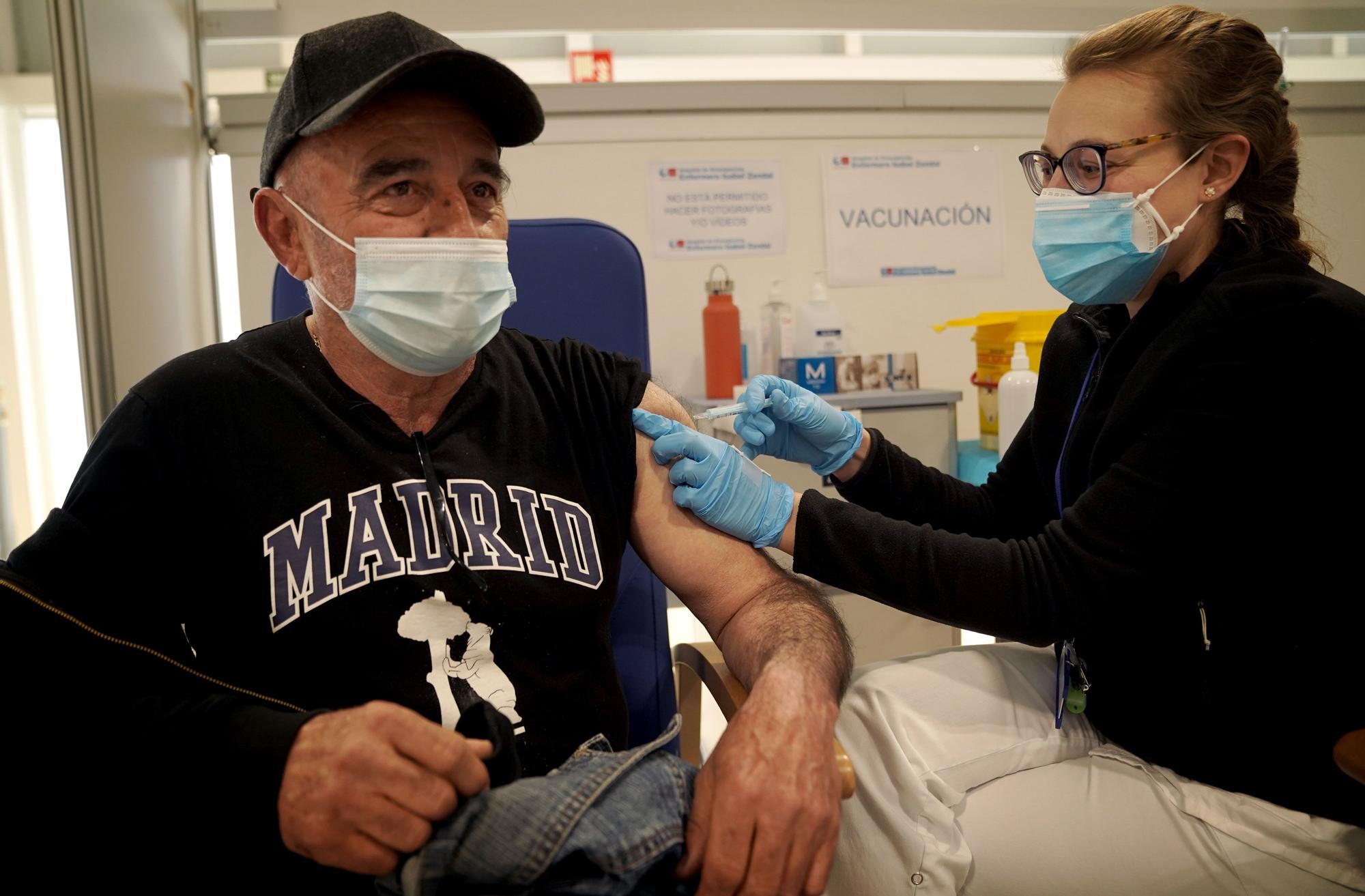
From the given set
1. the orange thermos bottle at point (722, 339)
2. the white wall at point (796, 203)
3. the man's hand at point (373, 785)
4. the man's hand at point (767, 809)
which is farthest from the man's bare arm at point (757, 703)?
the white wall at point (796, 203)

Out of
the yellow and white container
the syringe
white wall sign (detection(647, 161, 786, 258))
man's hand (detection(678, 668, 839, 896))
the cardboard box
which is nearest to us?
man's hand (detection(678, 668, 839, 896))

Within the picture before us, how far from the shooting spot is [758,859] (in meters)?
0.89

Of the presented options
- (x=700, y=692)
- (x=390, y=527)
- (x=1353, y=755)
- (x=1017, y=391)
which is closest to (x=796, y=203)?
(x=1017, y=391)

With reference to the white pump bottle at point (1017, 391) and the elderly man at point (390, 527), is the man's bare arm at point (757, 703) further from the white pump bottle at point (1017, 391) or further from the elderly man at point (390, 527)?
the white pump bottle at point (1017, 391)

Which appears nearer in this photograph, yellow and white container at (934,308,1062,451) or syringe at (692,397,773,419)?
syringe at (692,397,773,419)

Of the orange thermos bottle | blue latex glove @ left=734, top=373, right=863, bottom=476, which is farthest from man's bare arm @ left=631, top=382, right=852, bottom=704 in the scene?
the orange thermos bottle

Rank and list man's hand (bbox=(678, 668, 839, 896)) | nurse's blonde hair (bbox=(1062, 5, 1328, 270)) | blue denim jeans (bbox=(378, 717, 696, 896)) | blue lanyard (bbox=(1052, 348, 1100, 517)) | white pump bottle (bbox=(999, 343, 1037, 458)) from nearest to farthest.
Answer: blue denim jeans (bbox=(378, 717, 696, 896))
man's hand (bbox=(678, 668, 839, 896))
nurse's blonde hair (bbox=(1062, 5, 1328, 270))
blue lanyard (bbox=(1052, 348, 1100, 517))
white pump bottle (bbox=(999, 343, 1037, 458))

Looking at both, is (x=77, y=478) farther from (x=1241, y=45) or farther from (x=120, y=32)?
(x=120, y=32)

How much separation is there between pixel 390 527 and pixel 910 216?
2.56 m

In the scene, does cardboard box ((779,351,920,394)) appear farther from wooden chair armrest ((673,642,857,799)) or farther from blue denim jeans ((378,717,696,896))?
blue denim jeans ((378,717,696,896))

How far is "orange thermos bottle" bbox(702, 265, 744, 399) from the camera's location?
9.46ft

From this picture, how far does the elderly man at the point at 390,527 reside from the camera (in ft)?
3.05

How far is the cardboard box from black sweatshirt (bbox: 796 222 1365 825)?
1495 millimetres

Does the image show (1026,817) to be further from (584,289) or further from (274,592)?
(584,289)
